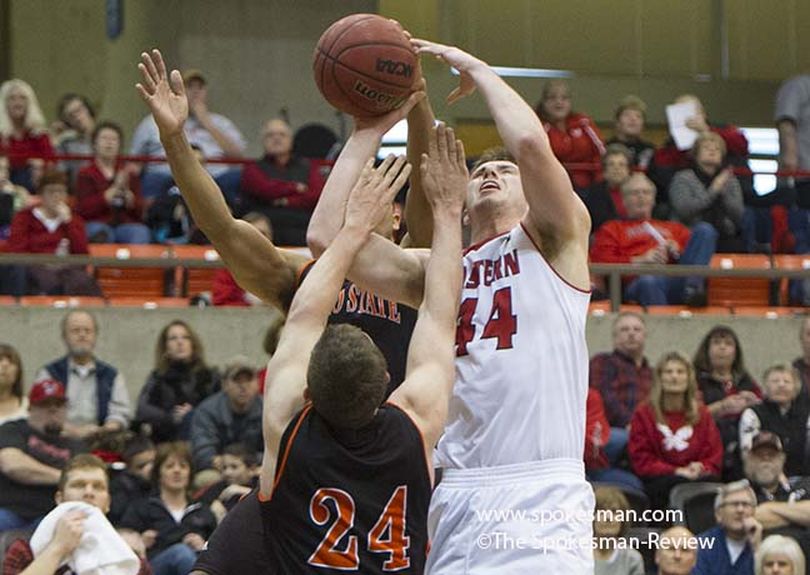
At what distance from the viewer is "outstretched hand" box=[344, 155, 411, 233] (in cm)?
547

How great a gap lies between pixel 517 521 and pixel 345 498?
738 millimetres

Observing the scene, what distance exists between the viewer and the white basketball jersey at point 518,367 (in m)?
5.41

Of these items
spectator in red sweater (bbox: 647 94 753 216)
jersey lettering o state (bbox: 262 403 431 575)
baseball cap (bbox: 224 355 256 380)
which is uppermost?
spectator in red sweater (bbox: 647 94 753 216)

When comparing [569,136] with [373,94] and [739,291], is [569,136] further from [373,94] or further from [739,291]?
[373,94]

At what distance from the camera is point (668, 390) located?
10219 millimetres

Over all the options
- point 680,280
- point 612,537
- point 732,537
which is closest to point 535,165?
point 612,537

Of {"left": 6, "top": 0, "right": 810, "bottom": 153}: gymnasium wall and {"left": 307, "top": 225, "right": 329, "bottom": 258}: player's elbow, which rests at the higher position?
{"left": 6, "top": 0, "right": 810, "bottom": 153}: gymnasium wall

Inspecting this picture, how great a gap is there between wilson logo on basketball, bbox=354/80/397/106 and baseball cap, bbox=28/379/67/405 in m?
4.45

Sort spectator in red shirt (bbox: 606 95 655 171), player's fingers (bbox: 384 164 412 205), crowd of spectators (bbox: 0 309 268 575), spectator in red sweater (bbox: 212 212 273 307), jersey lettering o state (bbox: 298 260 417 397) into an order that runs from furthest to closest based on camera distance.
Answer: spectator in red shirt (bbox: 606 95 655 171) < spectator in red sweater (bbox: 212 212 273 307) < crowd of spectators (bbox: 0 309 268 575) < jersey lettering o state (bbox: 298 260 417 397) < player's fingers (bbox: 384 164 412 205)

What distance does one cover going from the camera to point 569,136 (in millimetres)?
13609

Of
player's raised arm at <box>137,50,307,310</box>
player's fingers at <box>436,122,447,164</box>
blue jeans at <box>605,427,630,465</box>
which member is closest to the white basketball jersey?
player's fingers at <box>436,122,447,164</box>

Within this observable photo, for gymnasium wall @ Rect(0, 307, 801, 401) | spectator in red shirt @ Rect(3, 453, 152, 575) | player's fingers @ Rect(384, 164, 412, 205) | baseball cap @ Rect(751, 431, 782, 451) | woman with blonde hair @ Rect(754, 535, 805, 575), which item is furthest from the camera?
gymnasium wall @ Rect(0, 307, 801, 401)

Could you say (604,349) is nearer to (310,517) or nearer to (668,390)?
(668,390)

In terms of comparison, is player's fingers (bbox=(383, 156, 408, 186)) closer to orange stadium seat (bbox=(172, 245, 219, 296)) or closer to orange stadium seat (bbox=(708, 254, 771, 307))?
orange stadium seat (bbox=(172, 245, 219, 296))
